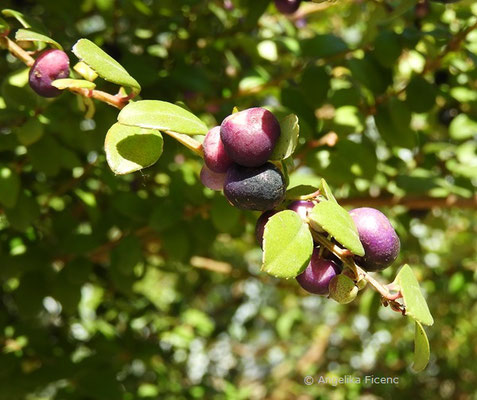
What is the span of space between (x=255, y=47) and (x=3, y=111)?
71 centimetres

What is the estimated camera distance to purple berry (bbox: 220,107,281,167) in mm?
632

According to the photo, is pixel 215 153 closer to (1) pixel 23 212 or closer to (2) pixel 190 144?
(2) pixel 190 144

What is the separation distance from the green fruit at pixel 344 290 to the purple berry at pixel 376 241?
4 cm

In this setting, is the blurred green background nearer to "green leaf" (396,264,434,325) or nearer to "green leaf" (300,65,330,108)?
"green leaf" (300,65,330,108)

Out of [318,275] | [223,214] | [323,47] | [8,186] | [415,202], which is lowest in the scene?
[415,202]

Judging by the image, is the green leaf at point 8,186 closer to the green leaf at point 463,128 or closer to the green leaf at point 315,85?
the green leaf at point 315,85

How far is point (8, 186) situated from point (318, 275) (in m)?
0.67

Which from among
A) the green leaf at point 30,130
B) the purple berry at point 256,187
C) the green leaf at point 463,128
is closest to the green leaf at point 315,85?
the green leaf at point 463,128

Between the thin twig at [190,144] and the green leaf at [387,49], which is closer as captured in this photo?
the thin twig at [190,144]

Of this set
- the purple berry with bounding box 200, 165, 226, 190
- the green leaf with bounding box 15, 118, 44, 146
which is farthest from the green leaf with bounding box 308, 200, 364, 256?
the green leaf with bounding box 15, 118, 44, 146

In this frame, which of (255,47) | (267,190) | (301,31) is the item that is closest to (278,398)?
(301,31)

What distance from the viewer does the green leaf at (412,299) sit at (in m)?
0.61

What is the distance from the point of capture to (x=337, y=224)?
600mm

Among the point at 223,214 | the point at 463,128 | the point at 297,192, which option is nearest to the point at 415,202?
the point at 463,128
